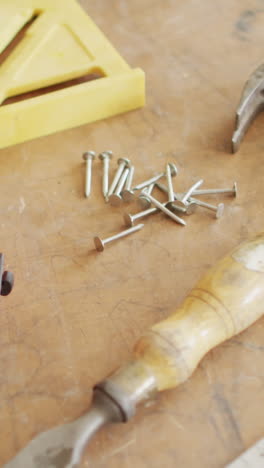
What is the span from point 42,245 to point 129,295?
0.21m

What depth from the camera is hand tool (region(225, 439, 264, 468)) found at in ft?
2.51

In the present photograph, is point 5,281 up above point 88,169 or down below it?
above

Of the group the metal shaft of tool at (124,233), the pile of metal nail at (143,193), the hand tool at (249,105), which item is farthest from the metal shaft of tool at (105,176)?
the hand tool at (249,105)

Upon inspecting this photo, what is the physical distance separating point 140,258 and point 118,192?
178 mm

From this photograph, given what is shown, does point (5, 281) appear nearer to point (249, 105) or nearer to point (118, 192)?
point (118, 192)

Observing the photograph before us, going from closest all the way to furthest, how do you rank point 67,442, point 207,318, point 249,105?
1. point 67,442
2. point 207,318
3. point 249,105

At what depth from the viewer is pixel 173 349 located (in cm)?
79

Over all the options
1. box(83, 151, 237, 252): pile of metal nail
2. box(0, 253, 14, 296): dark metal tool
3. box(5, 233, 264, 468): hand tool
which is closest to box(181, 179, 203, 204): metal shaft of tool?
A: box(83, 151, 237, 252): pile of metal nail

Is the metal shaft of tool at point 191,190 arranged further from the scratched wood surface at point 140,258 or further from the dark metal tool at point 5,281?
the dark metal tool at point 5,281

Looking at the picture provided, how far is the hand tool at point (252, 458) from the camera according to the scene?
766 mm

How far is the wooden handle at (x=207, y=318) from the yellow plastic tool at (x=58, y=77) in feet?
1.91

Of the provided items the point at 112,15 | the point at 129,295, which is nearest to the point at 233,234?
the point at 129,295

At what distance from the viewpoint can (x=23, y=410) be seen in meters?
0.84

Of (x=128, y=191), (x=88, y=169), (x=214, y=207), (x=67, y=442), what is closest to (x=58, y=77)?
(x=88, y=169)
